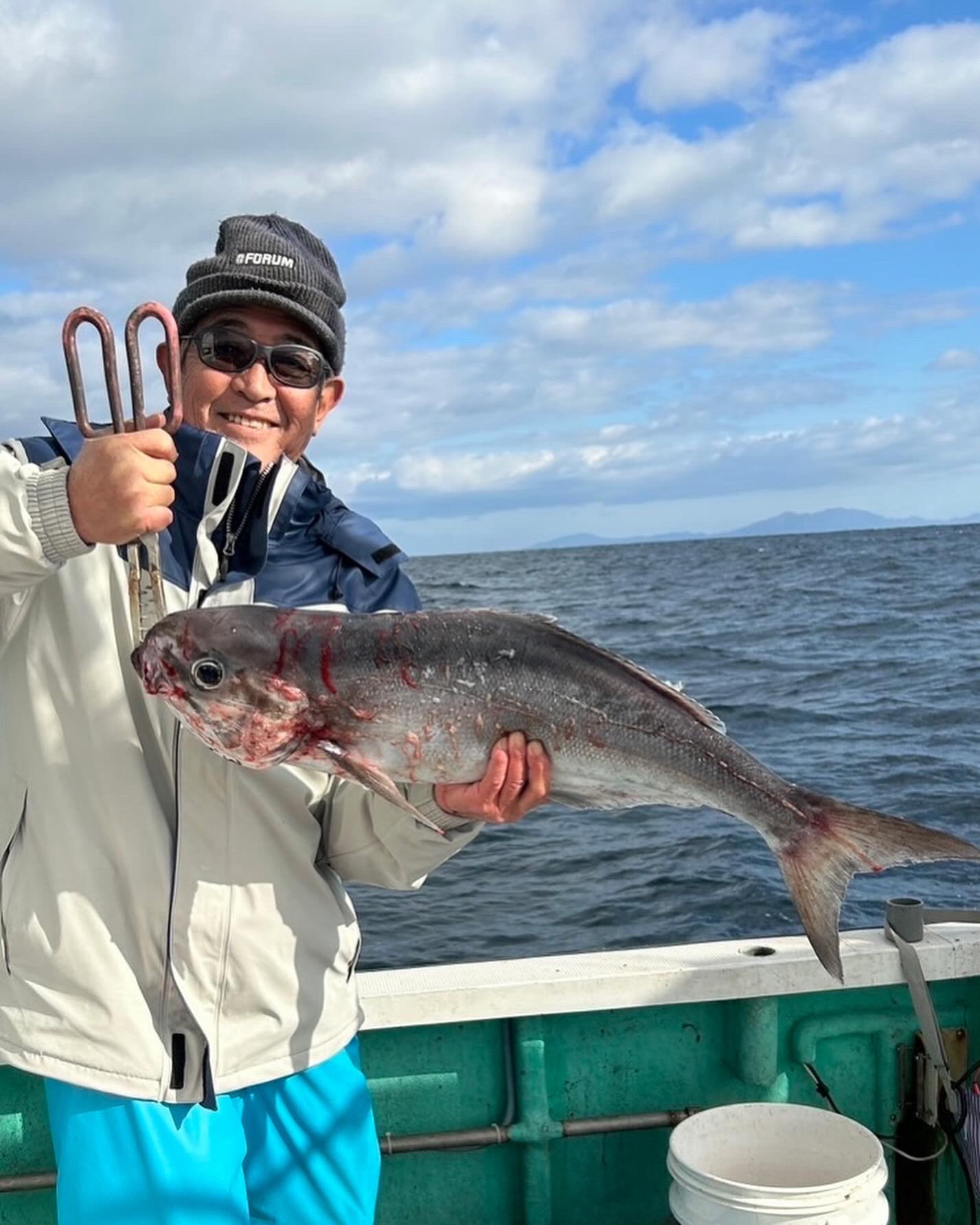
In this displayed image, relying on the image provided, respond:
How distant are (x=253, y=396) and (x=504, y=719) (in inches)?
50.4

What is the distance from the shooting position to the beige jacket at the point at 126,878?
3.17 m

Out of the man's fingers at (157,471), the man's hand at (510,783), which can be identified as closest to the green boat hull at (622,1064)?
the man's hand at (510,783)

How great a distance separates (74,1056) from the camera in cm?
313

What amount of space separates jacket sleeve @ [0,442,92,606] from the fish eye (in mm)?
466

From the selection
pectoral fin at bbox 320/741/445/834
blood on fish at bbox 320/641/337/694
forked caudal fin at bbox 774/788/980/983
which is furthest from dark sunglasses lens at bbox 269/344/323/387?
forked caudal fin at bbox 774/788/980/983

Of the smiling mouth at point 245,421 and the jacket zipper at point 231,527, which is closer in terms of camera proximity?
the jacket zipper at point 231,527

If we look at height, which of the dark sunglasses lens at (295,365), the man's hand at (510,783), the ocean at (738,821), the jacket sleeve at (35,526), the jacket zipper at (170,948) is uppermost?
the dark sunglasses lens at (295,365)

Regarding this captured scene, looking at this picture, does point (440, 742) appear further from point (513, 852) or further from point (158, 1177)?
point (513, 852)

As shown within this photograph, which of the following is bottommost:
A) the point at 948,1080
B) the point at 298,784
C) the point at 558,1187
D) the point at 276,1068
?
the point at 558,1187

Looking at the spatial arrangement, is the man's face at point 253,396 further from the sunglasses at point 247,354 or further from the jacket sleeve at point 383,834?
the jacket sleeve at point 383,834

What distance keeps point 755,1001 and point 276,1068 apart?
224cm

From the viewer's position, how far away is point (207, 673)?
3.26 meters

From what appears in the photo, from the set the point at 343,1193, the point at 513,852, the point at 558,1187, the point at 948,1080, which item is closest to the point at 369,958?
the point at 513,852

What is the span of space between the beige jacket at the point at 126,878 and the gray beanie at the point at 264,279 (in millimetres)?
712
